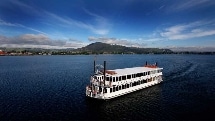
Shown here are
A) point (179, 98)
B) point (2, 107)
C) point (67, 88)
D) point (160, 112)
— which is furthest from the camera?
point (67, 88)

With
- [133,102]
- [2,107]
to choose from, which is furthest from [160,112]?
[2,107]

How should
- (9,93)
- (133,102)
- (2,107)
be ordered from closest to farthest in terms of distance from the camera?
(2,107) → (133,102) → (9,93)

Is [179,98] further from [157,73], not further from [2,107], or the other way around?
[2,107]

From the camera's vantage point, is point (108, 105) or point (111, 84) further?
point (111, 84)

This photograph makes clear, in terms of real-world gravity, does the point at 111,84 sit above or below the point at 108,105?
above

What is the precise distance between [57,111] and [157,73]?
44.3m

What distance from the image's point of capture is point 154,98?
5828cm

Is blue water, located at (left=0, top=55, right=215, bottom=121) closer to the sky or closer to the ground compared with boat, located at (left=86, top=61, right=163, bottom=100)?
closer to the ground

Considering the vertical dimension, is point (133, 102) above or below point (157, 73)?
below

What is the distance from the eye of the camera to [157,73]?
7719cm

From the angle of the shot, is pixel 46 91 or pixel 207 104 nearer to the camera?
pixel 207 104

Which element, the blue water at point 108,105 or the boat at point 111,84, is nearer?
the blue water at point 108,105

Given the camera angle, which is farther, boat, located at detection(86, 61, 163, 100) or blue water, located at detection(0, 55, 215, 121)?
boat, located at detection(86, 61, 163, 100)

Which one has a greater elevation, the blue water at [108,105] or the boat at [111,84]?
the boat at [111,84]
